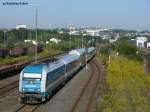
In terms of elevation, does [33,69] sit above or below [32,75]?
above

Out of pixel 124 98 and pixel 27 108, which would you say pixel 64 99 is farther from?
pixel 27 108

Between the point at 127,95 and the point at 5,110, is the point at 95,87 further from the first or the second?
the point at 5,110

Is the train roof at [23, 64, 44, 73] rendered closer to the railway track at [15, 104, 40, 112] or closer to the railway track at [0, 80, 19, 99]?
the railway track at [15, 104, 40, 112]

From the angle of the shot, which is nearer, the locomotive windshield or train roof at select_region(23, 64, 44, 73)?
the locomotive windshield

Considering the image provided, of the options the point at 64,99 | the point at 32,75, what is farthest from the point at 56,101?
the point at 32,75

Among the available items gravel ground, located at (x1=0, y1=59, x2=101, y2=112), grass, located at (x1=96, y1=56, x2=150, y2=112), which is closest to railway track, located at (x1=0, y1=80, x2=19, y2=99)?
gravel ground, located at (x1=0, y1=59, x2=101, y2=112)

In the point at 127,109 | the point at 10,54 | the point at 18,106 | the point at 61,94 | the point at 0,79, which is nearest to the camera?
the point at 127,109

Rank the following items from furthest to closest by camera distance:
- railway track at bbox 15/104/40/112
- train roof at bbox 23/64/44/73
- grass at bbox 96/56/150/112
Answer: train roof at bbox 23/64/44/73, railway track at bbox 15/104/40/112, grass at bbox 96/56/150/112

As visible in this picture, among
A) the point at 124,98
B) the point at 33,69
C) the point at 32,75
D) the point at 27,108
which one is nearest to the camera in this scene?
the point at 27,108

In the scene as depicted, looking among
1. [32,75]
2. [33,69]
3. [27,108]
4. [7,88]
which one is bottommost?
[7,88]

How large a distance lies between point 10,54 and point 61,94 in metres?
54.5

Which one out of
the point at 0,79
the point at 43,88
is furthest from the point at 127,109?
the point at 0,79

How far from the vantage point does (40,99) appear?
97.9ft

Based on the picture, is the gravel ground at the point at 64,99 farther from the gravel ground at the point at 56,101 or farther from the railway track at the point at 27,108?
the railway track at the point at 27,108
